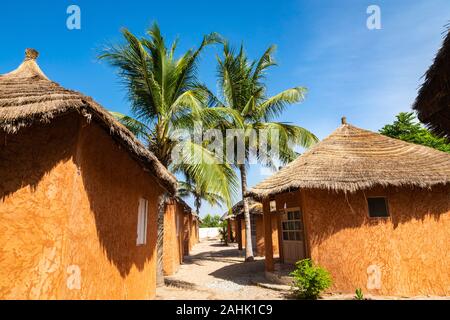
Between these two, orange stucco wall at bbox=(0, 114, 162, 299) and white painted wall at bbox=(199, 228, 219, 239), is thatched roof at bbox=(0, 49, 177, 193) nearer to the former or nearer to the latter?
orange stucco wall at bbox=(0, 114, 162, 299)

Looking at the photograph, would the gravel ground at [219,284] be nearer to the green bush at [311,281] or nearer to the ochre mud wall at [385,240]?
the green bush at [311,281]

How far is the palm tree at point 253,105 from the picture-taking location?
1317 centimetres

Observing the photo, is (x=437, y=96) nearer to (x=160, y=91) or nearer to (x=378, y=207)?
(x=378, y=207)

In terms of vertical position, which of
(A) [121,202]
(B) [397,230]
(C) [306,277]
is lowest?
(C) [306,277]

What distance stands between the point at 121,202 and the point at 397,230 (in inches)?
284

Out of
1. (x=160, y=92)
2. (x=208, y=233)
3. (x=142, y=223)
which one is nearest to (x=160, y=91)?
(x=160, y=92)

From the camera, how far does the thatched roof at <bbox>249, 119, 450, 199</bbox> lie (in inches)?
295

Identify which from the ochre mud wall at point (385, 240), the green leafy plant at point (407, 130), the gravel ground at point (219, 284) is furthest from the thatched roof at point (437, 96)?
the green leafy plant at point (407, 130)

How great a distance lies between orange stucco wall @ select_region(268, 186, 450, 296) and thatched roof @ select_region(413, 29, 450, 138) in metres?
3.92

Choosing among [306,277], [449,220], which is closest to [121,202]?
[306,277]

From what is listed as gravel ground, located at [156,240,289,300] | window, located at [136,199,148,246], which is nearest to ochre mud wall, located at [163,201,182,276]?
gravel ground, located at [156,240,289,300]

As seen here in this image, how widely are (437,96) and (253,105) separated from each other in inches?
396
